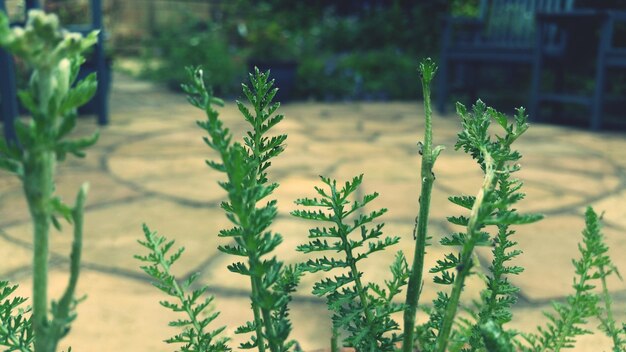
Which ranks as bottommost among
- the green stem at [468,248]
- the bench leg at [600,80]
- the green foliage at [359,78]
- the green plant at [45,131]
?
the green foliage at [359,78]

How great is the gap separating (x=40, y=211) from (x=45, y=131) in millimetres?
48

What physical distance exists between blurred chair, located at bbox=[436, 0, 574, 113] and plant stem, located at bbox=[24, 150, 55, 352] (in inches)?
192

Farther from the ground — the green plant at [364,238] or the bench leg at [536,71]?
the green plant at [364,238]

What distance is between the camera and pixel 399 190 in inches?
107

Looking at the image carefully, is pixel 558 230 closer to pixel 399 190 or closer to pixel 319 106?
pixel 399 190

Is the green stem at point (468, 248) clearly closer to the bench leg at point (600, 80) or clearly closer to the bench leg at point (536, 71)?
the bench leg at point (600, 80)

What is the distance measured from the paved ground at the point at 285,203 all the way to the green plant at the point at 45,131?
3.25 ft

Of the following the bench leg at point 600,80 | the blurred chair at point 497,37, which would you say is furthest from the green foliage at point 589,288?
the blurred chair at point 497,37

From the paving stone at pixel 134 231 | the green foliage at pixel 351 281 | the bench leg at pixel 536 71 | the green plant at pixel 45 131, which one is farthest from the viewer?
the bench leg at pixel 536 71

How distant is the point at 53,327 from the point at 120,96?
18.7ft

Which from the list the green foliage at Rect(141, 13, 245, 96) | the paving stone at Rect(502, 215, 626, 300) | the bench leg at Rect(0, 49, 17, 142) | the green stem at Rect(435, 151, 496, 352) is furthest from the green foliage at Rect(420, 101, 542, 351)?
the green foliage at Rect(141, 13, 245, 96)

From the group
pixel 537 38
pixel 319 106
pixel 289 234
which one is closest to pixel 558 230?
pixel 289 234

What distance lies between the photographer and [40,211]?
1.25 feet

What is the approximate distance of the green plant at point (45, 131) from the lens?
355mm
